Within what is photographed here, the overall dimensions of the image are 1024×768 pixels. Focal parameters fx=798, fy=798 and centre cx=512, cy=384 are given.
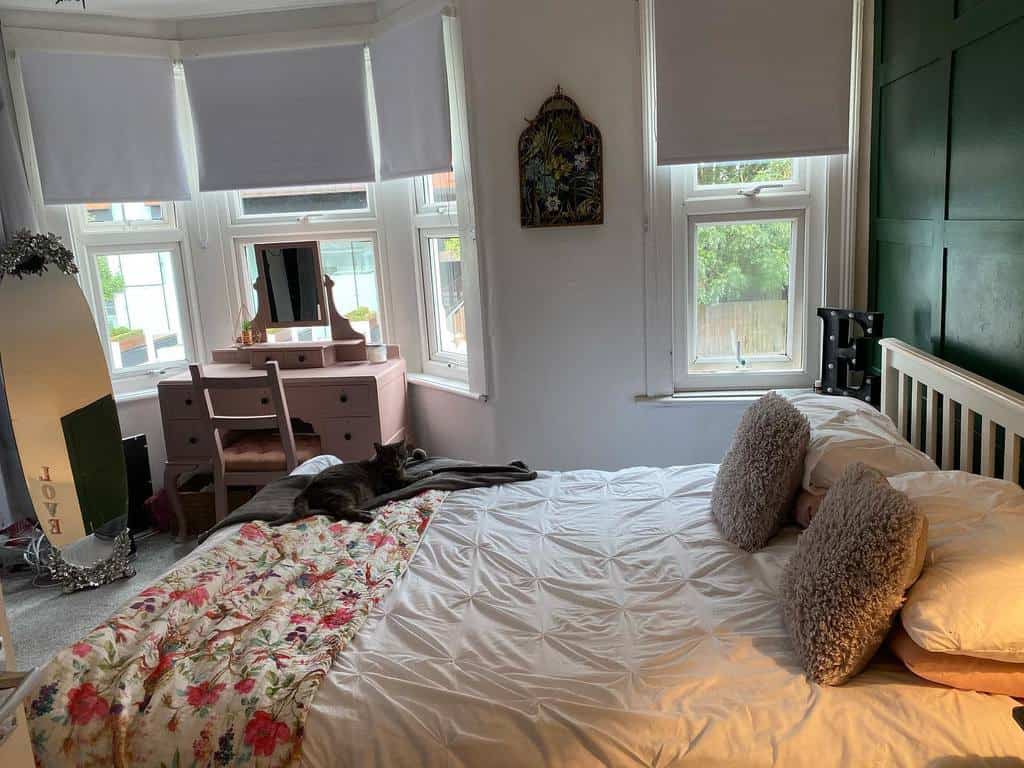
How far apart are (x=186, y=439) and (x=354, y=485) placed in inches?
61.6

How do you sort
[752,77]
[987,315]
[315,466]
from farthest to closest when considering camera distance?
[752,77]
[315,466]
[987,315]

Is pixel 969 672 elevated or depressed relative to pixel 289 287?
depressed

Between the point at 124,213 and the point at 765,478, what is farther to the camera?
the point at 124,213

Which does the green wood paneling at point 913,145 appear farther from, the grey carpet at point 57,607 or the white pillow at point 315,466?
the grey carpet at point 57,607

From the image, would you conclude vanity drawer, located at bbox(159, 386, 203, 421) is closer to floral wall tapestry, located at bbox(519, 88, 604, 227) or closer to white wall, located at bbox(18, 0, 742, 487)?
white wall, located at bbox(18, 0, 742, 487)

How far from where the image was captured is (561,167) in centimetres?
326

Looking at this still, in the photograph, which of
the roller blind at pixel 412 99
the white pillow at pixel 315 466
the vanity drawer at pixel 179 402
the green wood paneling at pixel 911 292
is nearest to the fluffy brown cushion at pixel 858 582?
the green wood paneling at pixel 911 292

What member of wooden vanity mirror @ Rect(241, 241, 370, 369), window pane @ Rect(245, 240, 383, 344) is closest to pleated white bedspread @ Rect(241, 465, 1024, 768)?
wooden vanity mirror @ Rect(241, 241, 370, 369)

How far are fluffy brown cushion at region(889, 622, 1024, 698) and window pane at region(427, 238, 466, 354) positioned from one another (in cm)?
263

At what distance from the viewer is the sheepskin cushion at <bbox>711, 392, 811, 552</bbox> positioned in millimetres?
1930

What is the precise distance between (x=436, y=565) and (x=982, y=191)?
5.48 ft

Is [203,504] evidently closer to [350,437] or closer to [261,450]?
[261,450]

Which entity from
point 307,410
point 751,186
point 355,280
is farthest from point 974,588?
point 355,280

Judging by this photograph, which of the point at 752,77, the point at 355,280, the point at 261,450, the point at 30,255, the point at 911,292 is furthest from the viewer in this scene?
the point at 355,280
